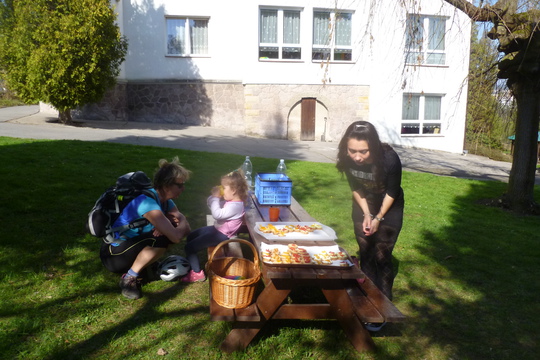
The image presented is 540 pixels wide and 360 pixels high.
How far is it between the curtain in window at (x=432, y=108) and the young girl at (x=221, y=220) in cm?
1749

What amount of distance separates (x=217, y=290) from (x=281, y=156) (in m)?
10.6

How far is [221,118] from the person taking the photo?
19594 millimetres

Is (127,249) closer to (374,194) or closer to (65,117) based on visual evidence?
(374,194)

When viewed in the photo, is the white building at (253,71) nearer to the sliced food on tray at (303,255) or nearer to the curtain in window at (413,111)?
the curtain in window at (413,111)

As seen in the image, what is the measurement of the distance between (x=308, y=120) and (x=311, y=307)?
53.3 feet

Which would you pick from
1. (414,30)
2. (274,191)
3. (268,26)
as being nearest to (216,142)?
(268,26)

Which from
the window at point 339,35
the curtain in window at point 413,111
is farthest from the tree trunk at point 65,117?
the curtain in window at point 413,111

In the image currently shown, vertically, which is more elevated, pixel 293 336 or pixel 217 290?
pixel 217 290

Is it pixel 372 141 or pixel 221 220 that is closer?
pixel 372 141

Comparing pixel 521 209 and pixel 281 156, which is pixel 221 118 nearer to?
pixel 281 156

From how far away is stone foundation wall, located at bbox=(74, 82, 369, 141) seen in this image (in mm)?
18781

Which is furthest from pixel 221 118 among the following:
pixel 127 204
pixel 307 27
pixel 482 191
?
pixel 127 204

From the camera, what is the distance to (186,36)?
19.0 m

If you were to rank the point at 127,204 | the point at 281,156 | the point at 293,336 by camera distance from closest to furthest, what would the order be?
the point at 293,336
the point at 127,204
the point at 281,156
